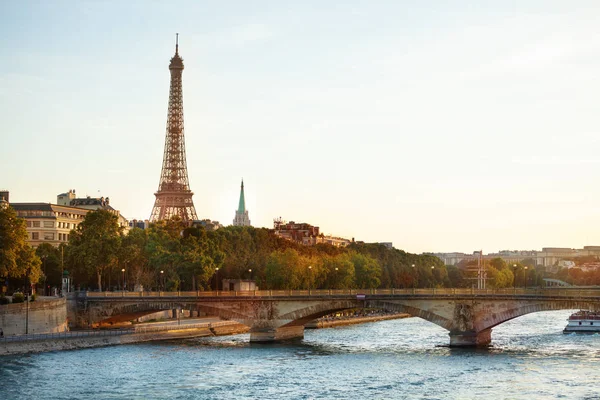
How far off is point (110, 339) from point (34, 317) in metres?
6.71

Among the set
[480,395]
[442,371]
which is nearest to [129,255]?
[442,371]

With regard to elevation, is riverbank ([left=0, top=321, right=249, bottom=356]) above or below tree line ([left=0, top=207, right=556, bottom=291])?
below

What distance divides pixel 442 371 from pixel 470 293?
739 inches

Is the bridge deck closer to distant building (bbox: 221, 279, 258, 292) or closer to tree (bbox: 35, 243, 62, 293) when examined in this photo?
tree (bbox: 35, 243, 62, 293)

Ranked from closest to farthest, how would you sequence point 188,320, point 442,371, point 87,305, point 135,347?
point 442,371
point 135,347
point 87,305
point 188,320

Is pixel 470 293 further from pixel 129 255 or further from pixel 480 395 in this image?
pixel 129 255

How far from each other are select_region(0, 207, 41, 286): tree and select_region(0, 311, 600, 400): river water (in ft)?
41.6

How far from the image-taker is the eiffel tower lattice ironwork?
550ft

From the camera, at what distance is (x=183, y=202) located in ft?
548

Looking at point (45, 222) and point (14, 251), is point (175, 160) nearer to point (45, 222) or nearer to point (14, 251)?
point (45, 222)

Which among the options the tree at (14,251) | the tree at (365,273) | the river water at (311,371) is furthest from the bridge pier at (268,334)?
the tree at (365,273)

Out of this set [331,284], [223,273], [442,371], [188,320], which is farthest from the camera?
[331,284]

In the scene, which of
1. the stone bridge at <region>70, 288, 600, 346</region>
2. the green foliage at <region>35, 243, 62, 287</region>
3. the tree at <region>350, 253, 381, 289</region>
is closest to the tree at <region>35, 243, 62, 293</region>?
the green foliage at <region>35, 243, 62, 287</region>

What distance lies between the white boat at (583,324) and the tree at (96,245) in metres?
48.8
